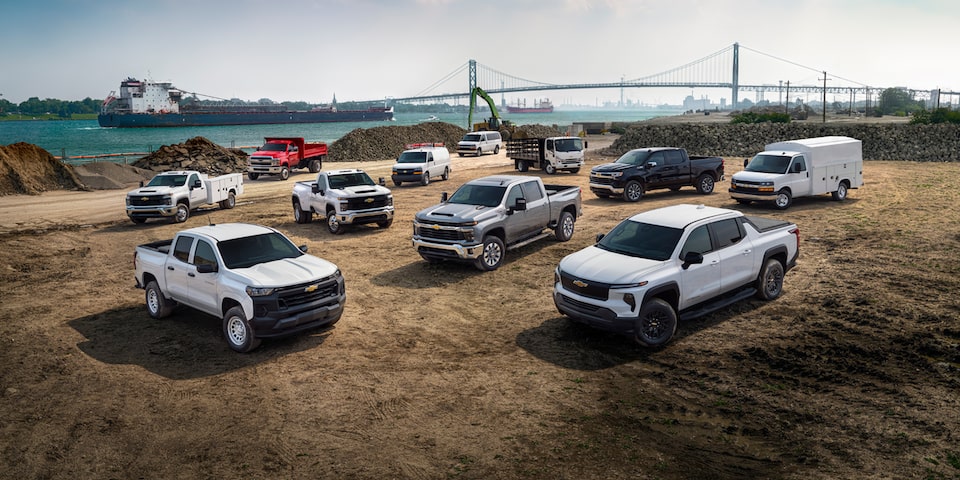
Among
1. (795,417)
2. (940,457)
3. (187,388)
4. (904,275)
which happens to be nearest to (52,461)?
(187,388)

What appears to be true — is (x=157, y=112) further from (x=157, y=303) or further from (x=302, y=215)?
(x=157, y=303)

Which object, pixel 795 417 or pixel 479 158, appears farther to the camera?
pixel 479 158

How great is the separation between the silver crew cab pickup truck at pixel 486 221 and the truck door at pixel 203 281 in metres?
5.68

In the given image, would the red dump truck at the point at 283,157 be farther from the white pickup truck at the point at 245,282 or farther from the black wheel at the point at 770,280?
the black wheel at the point at 770,280

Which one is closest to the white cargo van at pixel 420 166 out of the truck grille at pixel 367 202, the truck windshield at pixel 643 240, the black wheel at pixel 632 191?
the black wheel at pixel 632 191

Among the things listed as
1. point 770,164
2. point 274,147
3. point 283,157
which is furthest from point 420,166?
point 770,164

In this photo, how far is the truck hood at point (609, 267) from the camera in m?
10.6

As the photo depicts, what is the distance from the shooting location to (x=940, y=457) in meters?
7.28

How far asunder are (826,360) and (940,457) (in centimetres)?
298

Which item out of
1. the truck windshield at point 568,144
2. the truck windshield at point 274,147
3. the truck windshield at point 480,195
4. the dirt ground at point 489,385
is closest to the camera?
the dirt ground at point 489,385

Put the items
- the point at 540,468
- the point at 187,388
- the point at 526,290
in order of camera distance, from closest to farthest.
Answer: the point at 540,468, the point at 187,388, the point at 526,290

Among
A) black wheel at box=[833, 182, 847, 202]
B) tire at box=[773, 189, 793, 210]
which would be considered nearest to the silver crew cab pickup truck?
tire at box=[773, 189, 793, 210]

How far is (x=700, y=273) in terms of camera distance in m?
11.3

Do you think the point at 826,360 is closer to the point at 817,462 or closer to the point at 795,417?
the point at 795,417
